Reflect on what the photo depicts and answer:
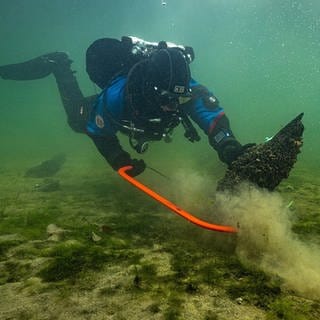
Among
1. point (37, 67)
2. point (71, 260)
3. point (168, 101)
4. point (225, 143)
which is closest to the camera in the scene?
point (71, 260)

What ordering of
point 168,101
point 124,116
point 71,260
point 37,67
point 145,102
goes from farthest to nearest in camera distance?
point 37,67 < point 124,116 < point 145,102 < point 168,101 < point 71,260

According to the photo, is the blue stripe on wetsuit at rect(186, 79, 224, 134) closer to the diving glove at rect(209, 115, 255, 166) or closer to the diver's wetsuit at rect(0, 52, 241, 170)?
the diver's wetsuit at rect(0, 52, 241, 170)

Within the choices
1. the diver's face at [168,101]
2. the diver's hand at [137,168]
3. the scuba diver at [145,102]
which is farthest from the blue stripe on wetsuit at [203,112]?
the diver's hand at [137,168]

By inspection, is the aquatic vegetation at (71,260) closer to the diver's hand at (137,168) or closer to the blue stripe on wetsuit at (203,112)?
the diver's hand at (137,168)

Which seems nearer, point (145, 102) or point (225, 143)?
point (145, 102)

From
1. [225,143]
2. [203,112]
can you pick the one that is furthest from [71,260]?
[203,112]

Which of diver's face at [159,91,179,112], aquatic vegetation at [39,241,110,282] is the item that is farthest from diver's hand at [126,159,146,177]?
aquatic vegetation at [39,241,110,282]

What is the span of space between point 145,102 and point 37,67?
687cm

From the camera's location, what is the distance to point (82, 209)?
5555 mm

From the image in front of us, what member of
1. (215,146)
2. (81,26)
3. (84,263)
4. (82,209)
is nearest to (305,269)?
(84,263)

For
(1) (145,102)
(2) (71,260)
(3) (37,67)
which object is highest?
(3) (37,67)

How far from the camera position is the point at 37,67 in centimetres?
1066

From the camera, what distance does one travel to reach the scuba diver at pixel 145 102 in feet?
17.1

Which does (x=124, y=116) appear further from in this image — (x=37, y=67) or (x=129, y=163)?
(x=37, y=67)
